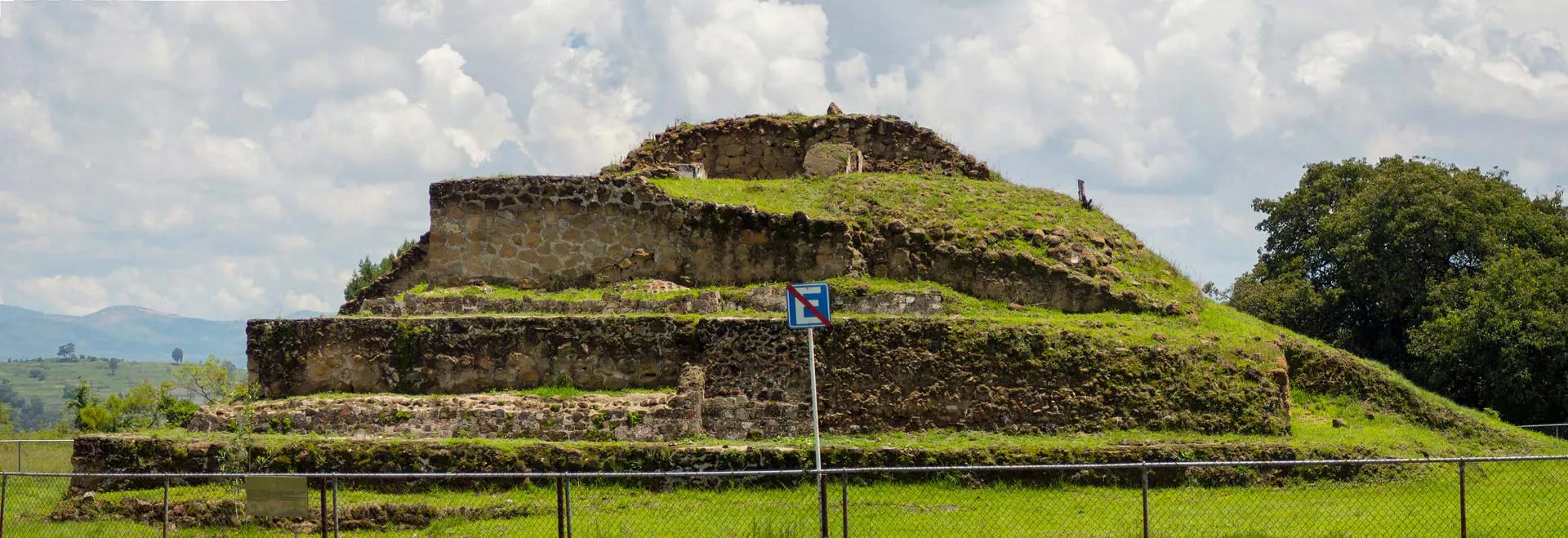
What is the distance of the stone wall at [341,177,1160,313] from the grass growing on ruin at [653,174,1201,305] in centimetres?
48

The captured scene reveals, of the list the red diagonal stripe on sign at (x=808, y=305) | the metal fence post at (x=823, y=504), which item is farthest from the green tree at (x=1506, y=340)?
the metal fence post at (x=823, y=504)

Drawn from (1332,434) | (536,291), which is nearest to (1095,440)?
(1332,434)

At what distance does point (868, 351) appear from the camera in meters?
19.8

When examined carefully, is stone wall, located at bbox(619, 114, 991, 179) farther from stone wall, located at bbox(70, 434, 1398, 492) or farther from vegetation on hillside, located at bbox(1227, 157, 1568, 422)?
vegetation on hillside, located at bbox(1227, 157, 1568, 422)

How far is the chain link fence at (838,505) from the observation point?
1507cm

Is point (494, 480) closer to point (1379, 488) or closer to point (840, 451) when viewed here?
point (840, 451)

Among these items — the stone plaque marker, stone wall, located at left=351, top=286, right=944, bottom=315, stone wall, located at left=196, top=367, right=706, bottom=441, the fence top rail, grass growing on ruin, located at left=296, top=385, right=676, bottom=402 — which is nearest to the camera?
the fence top rail

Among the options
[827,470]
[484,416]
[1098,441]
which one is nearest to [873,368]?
[1098,441]

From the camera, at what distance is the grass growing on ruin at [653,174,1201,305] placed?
24406 mm

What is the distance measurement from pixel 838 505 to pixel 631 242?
33.5ft

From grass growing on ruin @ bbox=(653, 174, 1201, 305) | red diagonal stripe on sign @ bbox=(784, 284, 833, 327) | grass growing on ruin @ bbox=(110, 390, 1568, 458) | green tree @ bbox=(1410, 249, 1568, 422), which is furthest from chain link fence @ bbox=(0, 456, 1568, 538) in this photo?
green tree @ bbox=(1410, 249, 1568, 422)

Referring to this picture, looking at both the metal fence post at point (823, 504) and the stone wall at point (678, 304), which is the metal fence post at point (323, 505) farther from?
the stone wall at point (678, 304)

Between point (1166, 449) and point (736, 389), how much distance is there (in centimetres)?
639

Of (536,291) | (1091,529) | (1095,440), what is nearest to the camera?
(1091,529)
